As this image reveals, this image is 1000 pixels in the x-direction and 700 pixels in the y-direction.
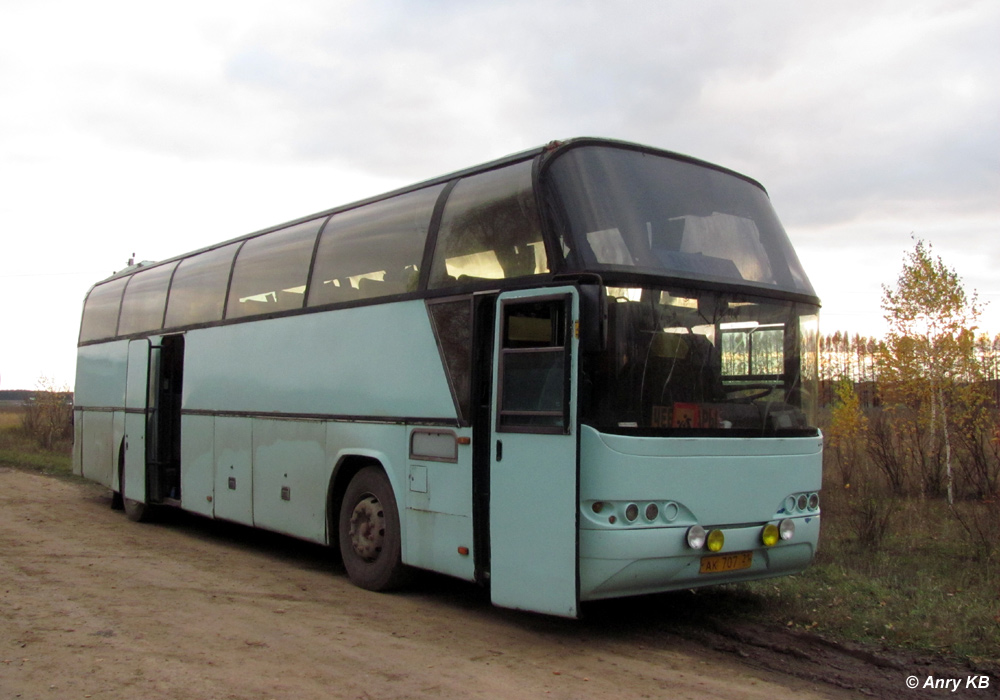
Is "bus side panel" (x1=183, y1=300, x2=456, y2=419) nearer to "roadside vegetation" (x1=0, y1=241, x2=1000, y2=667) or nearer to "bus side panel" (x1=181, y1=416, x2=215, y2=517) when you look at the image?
"bus side panel" (x1=181, y1=416, x2=215, y2=517)

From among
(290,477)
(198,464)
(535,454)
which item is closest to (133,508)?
(198,464)

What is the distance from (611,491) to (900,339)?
1657cm

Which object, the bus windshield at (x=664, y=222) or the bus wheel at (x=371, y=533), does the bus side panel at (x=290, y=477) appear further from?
the bus windshield at (x=664, y=222)

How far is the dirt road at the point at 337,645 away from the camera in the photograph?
554 cm

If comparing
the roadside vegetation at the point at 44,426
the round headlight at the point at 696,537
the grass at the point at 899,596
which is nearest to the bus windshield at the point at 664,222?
the round headlight at the point at 696,537

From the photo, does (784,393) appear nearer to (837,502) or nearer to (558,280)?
(558,280)

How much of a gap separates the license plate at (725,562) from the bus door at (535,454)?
1057 mm

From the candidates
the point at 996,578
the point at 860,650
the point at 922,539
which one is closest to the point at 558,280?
the point at 860,650

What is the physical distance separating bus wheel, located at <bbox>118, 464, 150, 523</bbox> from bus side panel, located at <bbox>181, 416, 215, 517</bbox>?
1.46 metres

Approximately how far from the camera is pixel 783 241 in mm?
7840

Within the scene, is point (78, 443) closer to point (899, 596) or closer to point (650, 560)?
point (650, 560)

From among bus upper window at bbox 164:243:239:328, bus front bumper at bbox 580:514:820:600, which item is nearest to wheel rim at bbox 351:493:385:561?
bus front bumper at bbox 580:514:820:600

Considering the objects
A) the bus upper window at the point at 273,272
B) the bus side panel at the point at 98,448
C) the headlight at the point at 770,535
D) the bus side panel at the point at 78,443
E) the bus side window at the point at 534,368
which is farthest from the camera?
the bus side panel at the point at 78,443

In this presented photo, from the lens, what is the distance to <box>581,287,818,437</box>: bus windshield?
6.43 metres
